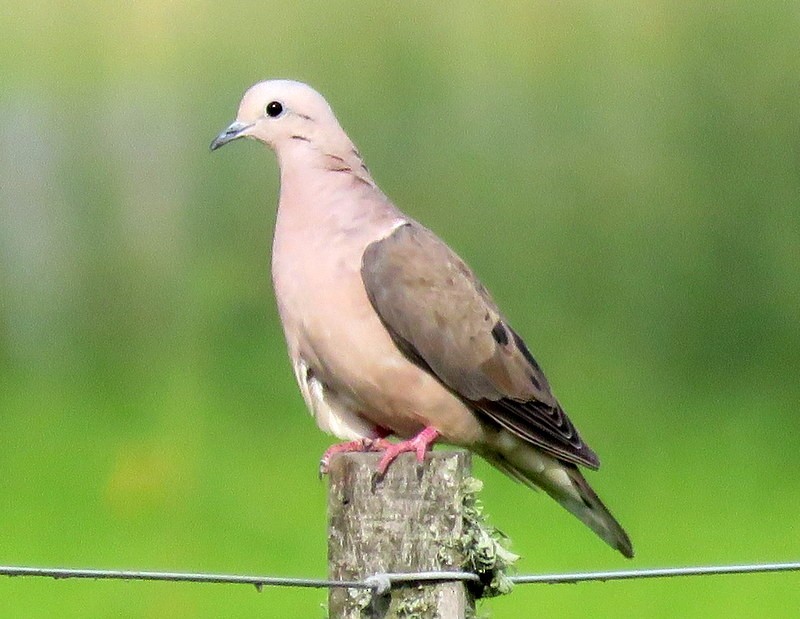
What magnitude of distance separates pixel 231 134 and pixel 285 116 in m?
0.11

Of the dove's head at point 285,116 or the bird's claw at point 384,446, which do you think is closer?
the bird's claw at point 384,446

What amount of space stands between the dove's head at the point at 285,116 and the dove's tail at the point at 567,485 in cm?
66

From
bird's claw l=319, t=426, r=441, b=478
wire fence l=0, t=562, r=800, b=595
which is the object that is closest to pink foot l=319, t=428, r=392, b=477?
bird's claw l=319, t=426, r=441, b=478

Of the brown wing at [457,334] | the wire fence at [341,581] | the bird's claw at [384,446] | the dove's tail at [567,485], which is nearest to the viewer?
the wire fence at [341,581]

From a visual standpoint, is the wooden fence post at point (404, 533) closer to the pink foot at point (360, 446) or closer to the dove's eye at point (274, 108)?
the pink foot at point (360, 446)

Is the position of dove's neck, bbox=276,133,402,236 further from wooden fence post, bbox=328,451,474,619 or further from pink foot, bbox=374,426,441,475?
wooden fence post, bbox=328,451,474,619

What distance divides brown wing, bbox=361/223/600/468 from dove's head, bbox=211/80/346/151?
0.79ft

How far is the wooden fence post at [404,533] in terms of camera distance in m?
1.68

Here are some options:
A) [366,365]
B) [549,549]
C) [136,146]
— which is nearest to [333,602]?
[366,365]

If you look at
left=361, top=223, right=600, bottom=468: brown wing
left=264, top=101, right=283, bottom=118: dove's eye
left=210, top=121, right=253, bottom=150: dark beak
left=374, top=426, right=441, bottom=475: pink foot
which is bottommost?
left=374, top=426, right=441, bottom=475: pink foot

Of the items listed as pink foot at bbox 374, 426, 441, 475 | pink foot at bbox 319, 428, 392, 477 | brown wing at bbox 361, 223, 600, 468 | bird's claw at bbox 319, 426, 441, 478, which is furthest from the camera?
brown wing at bbox 361, 223, 600, 468

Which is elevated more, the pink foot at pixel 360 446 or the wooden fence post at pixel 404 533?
the pink foot at pixel 360 446

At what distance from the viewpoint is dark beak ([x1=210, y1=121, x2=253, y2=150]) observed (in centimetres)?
258

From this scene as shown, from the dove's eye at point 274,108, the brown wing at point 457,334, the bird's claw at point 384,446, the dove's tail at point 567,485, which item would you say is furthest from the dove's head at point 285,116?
the dove's tail at point 567,485
